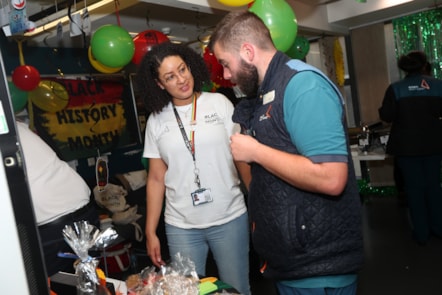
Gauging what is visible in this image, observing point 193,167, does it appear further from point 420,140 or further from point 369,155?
point 369,155

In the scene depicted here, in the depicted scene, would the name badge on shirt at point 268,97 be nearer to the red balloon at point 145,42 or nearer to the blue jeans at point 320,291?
the blue jeans at point 320,291

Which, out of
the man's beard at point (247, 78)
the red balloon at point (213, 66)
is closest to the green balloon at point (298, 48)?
the red balloon at point (213, 66)

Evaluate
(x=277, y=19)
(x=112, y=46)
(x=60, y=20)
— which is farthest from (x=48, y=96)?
(x=277, y=19)

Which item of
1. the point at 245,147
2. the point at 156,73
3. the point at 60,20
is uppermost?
the point at 60,20

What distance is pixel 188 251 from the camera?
185 cm

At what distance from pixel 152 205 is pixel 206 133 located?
0.46 meters

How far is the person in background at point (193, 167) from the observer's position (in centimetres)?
184

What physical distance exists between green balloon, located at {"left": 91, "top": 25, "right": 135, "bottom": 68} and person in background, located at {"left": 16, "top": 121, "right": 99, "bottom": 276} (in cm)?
148

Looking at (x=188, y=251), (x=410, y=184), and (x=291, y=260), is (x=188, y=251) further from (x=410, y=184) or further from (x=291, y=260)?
(x=410, y=184)

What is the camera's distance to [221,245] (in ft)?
6.10

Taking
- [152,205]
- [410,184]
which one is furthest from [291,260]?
[410,184]

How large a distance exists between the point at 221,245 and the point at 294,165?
0.87 meters

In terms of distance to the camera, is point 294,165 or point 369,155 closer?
point 294,165

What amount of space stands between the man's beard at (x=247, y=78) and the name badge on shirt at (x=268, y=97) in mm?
103
